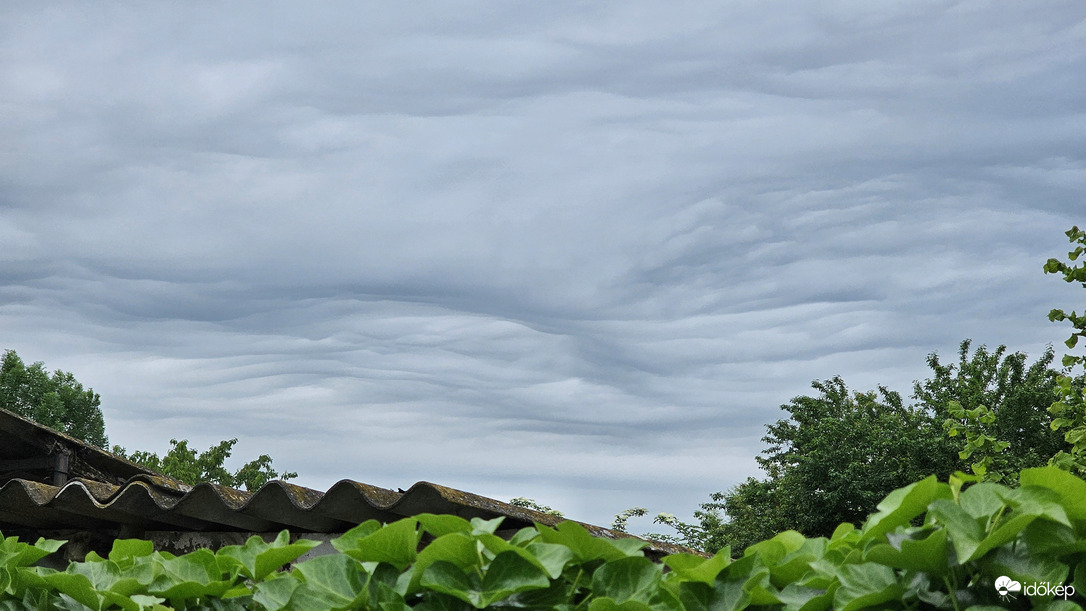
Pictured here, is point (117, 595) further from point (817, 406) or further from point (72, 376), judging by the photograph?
point (72, 376)

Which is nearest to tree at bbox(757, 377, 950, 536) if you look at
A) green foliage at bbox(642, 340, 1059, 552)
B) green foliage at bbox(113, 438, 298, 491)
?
green foliage at bbox(642, 340, 1059, 552)

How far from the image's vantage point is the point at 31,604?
196 centimetres

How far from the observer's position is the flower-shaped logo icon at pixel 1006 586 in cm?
118

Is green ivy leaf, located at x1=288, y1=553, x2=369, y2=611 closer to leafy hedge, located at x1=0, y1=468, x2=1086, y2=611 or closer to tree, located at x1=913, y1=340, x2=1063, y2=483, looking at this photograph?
leafy hedge, located at x1=0, y1=468, x2=1086, y2=611

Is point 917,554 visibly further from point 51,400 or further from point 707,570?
point 51,400

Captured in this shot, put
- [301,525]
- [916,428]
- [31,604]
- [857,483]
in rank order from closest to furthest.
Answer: [31,604] → [301,525] → [857,483] → [916,428]

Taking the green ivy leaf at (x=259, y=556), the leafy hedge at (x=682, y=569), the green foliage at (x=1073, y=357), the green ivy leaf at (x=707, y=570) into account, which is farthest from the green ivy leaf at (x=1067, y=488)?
the green foliage at (x=1073, y=357)

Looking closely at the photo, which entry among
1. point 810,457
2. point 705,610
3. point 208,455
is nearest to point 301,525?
point 705,610

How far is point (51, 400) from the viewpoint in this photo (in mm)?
30078

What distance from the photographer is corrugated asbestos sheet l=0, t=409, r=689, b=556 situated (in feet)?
11.0

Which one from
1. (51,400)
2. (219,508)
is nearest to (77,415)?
(51,400)

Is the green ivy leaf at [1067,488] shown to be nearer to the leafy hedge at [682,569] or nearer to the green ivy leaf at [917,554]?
the leafy hedge at [682,569]

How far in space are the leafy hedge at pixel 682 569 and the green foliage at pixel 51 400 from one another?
32573mm

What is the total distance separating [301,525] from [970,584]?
2.99 meters
